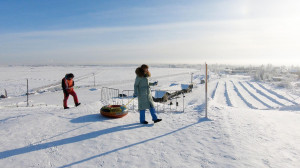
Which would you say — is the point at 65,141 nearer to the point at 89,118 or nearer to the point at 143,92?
the point at 89,118

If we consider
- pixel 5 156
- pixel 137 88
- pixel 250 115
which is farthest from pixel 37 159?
pixel 250 115

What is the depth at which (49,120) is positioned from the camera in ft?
16.6

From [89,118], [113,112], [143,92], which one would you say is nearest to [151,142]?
[143,92]

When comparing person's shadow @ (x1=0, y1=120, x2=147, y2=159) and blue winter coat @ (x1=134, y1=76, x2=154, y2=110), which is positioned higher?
blue winter coat @ (x1=134, y1=76, x2=154, y2=110)

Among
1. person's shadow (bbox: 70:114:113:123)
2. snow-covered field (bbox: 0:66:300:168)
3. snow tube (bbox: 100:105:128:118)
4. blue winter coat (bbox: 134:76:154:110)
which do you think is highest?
blue winter coat (bbox: 134:76:154:110)

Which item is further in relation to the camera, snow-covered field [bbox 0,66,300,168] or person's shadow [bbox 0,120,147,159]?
person's shadow [bbox 0,120,147,159]

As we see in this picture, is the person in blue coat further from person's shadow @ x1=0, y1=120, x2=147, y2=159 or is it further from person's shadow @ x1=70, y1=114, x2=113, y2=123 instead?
person's shadow @ x1=70, y1=114, x2=113, y2=123

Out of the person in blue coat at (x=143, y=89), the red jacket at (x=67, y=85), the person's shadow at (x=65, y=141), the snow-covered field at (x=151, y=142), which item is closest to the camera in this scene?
the snow-covered field at (x=151, y=142)

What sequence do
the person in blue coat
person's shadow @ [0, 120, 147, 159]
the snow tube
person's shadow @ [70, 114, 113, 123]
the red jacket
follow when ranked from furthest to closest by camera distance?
the red jacket < the snow tube < person's shadow @ [70, 114, 113, 123] < the person in blue coat < person's shadow @ [0, 120, 147, 159]

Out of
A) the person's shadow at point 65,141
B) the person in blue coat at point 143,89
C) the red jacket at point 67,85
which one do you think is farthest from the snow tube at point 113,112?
the red jacket at point 67,85

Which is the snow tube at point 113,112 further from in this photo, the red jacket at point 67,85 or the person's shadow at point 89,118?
the red jacket at point 67,85

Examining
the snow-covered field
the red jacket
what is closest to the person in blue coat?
the snow-covered field

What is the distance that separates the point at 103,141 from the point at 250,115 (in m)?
4.92

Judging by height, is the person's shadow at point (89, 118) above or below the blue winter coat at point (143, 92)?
below
